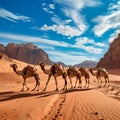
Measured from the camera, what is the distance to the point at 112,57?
310 ft

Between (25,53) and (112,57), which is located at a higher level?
(25,53)

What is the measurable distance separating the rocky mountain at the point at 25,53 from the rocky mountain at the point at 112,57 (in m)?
46.8

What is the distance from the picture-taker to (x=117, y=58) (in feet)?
302

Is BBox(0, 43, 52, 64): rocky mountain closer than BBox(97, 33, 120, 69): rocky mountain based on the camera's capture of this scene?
No

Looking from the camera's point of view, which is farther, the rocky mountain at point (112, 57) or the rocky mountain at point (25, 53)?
the rocky mountain at point (25, 53)

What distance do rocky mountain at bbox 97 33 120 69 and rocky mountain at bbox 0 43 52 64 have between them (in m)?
46.8

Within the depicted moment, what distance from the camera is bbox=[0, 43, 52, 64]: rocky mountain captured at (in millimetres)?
131625

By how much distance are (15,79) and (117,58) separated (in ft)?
215

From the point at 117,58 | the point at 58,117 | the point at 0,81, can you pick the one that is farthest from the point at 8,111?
the point at 117,58

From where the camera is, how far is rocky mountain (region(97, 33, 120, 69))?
302ft

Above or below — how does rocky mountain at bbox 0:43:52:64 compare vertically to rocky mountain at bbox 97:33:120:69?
above

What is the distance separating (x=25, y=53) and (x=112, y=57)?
55.7m

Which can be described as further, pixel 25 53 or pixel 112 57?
pixel 25 53

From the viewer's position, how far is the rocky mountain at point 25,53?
432 ft
